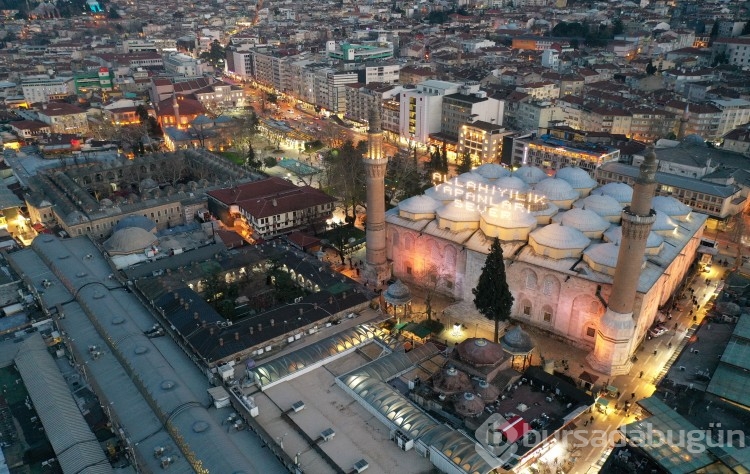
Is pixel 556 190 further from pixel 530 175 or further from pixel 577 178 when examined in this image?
pixel 530 175

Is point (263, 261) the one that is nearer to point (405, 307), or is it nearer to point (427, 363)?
point (405, 307)

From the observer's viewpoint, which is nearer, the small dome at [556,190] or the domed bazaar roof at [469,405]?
the domed bazaar roof at [469,405]

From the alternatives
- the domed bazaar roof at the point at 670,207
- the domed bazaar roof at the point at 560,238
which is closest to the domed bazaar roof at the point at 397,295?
the domed bazaar roof at the point at 560,238

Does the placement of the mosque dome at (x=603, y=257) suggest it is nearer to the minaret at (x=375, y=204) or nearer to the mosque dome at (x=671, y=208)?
the mosque dome at (x=671, y=208)

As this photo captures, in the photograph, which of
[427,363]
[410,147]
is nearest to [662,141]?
[410,147]

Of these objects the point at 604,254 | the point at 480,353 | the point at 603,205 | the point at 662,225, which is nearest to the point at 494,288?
the point at 480,353

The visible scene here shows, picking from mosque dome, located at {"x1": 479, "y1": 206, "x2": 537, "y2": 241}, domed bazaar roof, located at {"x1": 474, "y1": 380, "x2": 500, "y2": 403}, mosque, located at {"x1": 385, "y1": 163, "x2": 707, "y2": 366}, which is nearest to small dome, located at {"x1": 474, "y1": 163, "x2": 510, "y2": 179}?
mosque, located at {"x1": 385, "y1": 163, "x2": 707, "y2": 366}
